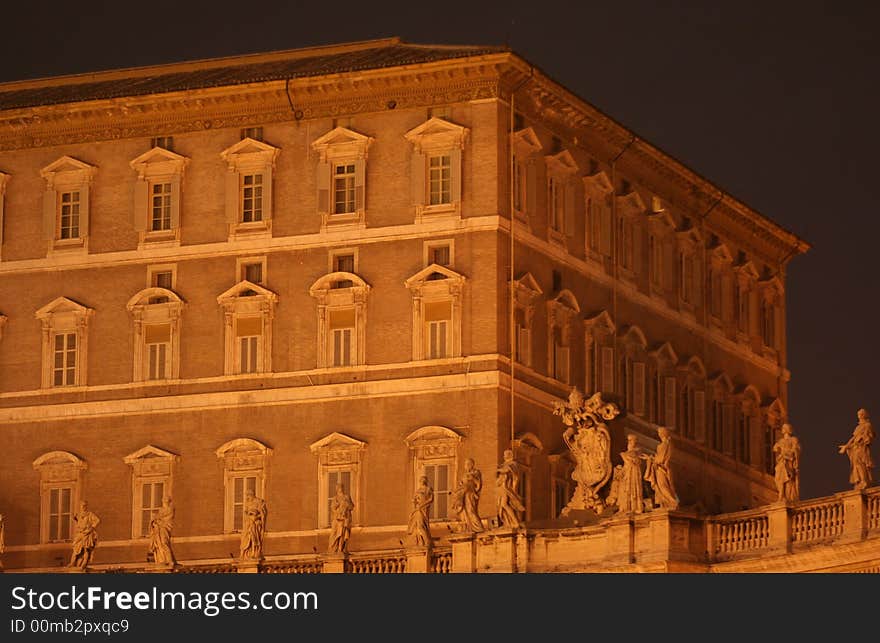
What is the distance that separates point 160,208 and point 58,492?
328 inches

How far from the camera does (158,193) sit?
99.7m

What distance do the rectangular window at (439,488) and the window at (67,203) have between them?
12.8m

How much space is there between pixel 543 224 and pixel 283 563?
16587mm

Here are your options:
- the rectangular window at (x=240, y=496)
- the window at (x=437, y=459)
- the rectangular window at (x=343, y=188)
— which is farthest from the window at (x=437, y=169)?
the rectangular window at (x=240, y=496)

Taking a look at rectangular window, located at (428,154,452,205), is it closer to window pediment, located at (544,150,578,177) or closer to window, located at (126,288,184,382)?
window pediment, located at (544,150,578,177)

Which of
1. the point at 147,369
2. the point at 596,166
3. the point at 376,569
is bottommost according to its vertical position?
the point at 376,569

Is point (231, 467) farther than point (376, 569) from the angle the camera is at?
A: Yes

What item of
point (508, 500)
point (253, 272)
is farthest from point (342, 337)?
point (508, 500)

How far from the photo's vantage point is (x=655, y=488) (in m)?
78.4

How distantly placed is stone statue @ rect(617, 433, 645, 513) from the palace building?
43.7 feet

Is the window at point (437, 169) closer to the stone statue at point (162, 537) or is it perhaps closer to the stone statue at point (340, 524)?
the stone statue at point (162, 537)

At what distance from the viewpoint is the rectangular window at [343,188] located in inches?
3831

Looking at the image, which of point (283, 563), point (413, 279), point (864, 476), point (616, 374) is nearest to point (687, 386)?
point (616, 374)

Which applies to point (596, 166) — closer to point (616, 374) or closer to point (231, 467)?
point (616, 374)
